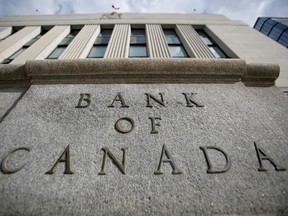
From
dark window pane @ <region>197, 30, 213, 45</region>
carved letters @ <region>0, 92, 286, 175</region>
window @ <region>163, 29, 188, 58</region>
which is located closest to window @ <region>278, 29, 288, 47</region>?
dark window pane @ <region>197, 30, 213, 45</region>

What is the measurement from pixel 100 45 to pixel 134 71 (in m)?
4.63

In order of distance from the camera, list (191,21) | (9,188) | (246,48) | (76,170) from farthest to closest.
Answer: (191,21) < (246,48) < (76,170) < (9,188)

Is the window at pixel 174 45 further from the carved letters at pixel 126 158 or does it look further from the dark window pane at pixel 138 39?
the carved letters at pixel 126 158

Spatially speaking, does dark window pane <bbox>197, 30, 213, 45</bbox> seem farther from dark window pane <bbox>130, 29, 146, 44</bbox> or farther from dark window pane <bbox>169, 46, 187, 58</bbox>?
dark window pane <bbox>130, 29, 146, 44</bbox>

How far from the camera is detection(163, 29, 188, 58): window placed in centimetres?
650

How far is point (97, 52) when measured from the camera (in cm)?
666

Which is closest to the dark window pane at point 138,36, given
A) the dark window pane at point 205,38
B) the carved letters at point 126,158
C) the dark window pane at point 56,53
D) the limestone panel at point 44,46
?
the dark window pane at point 205,38

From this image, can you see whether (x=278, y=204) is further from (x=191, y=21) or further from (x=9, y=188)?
(x=191, y=21)

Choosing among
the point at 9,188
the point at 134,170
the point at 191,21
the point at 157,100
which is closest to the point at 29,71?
the point at 9,188

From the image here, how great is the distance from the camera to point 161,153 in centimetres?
238

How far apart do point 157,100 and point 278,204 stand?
7.28 feet

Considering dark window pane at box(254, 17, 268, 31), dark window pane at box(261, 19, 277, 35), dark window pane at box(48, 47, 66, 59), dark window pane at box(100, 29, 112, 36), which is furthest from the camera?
dark window pane at box(254, 17, 268, 31)

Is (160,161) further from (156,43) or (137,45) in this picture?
(137,45)

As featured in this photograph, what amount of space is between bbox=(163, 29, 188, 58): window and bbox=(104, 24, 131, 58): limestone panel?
74.1 inches
